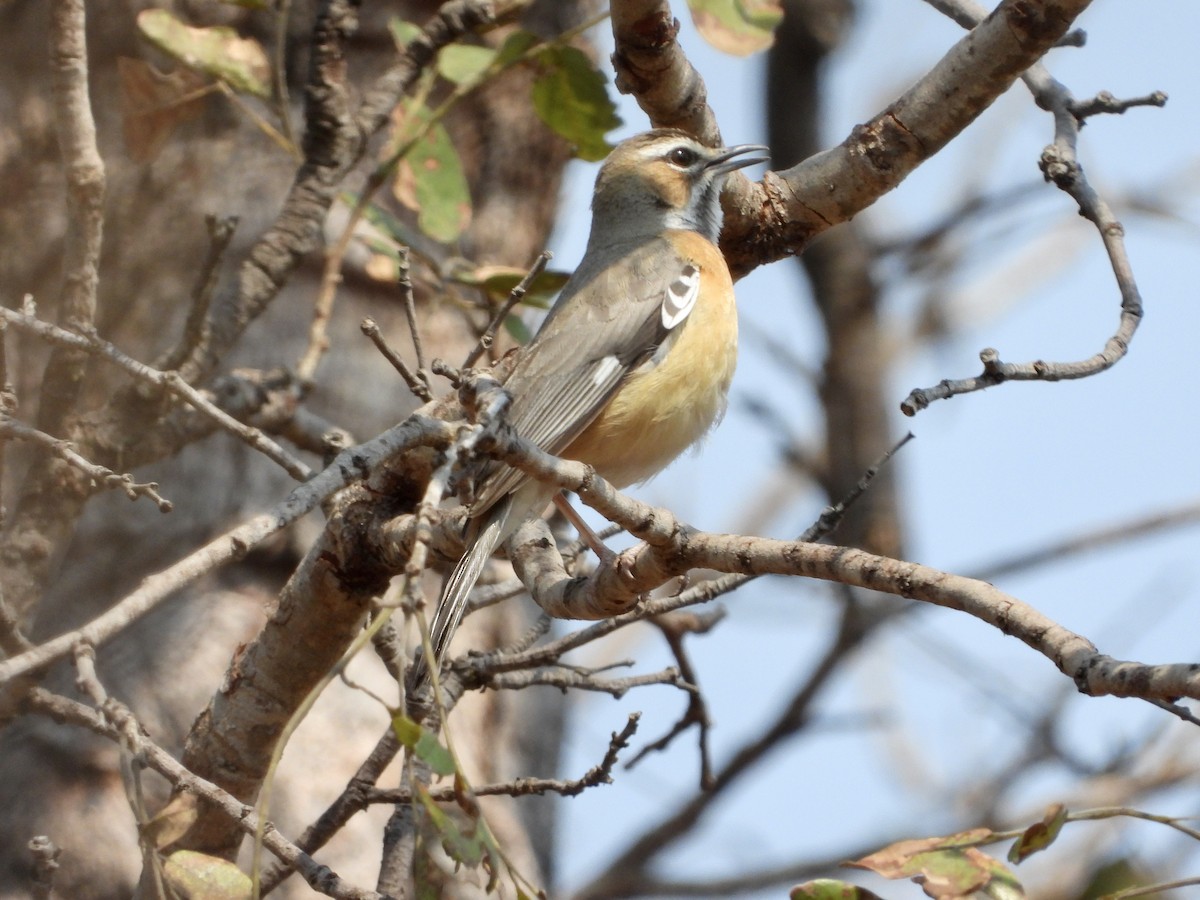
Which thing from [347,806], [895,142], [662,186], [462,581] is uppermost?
[662,186]

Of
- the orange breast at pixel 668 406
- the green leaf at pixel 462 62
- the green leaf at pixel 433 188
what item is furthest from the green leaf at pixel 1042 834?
the green leaf at pixel 462 62

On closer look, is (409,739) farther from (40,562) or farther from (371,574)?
(40,562)

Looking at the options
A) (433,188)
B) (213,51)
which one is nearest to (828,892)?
(433,188)

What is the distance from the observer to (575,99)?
4805 millimetres

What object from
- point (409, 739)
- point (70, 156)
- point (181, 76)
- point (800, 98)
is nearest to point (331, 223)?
point (181, 76)

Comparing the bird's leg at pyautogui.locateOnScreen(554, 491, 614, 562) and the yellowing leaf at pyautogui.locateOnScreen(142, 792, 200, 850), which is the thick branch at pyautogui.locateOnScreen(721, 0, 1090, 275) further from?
the yellowing leaf at pyautogui.locateOnScreen(142, 792, 200, 850)

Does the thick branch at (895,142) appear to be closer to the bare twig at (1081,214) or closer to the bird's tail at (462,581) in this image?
the bare twig at (1081,214)

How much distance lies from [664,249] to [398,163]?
3.77ft

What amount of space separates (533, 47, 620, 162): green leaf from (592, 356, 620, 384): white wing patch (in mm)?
717

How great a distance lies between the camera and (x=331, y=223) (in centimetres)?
616

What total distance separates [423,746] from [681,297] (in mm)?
3046

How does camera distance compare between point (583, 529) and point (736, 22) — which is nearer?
point (736, 22)

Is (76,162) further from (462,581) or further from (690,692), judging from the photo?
(690,692)

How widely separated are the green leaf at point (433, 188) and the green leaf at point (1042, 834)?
10.6 feet
